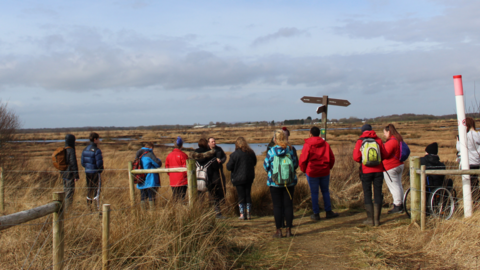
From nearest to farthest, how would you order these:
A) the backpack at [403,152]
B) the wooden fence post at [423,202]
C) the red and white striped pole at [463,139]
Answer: the wooden fence post at [423,202]
the red and white striped pole at [463,139]
the backpack at [403,152]

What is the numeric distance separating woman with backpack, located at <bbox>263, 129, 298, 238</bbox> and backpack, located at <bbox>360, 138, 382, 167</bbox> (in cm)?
123

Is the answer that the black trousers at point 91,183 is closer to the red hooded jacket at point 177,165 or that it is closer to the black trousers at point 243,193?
the red hooded jacket at point 177,165

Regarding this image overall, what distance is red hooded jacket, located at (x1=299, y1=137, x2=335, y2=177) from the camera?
21.8ft

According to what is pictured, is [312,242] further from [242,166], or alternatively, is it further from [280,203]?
[242,166]

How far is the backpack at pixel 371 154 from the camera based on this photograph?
600 centimetres

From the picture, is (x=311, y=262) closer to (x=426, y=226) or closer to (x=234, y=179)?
(x=426, y=226)

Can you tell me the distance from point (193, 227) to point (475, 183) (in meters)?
4.90

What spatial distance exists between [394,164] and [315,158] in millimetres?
1520

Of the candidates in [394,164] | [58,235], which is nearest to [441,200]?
[394,164]

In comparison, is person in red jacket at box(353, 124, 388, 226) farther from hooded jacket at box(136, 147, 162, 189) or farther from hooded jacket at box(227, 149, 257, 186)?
hooded jacket at box(136, 147, 162, 189)

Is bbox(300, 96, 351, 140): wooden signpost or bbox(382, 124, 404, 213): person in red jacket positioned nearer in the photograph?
bbox(382, 124, 404, 213): person in red jacket

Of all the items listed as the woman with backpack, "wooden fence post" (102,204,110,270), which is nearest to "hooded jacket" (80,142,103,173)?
the woman with backpack

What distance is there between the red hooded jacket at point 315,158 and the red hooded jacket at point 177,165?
2.23 m

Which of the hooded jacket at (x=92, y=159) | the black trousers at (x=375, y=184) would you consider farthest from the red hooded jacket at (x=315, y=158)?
the hooded jacket at (x=92, y=159)
